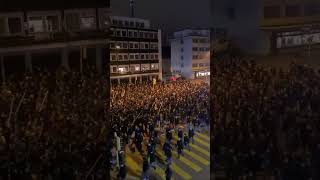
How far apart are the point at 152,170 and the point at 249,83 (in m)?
0.89

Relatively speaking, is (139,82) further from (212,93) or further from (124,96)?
(212,93)

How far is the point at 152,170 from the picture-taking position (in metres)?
2.78

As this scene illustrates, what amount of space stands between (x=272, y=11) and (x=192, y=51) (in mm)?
608

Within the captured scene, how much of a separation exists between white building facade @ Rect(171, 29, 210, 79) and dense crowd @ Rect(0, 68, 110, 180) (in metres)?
0.56

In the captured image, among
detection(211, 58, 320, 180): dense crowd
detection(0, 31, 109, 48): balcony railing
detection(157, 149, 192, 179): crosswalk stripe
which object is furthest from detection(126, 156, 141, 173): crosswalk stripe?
detection(0, 31, 109, 48): balcony railing

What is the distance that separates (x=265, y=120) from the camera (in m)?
2.77

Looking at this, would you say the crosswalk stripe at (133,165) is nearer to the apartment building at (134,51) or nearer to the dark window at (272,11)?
the apartment building at (134,51)

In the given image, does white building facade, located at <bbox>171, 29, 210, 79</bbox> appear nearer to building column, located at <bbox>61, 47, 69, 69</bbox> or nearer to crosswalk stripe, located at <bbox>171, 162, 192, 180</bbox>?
crosswalk stripe, located at <bbox>171, 162, 192, 180</bbox>

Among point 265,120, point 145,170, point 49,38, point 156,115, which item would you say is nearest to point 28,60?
point 49,38

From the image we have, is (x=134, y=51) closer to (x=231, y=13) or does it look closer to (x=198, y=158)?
(x=231, y=13)

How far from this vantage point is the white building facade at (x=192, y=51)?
2783 mm

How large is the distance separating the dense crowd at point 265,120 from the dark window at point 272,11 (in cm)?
35

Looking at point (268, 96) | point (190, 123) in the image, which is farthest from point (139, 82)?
point (268, 96)

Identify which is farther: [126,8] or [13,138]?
[126,8]
